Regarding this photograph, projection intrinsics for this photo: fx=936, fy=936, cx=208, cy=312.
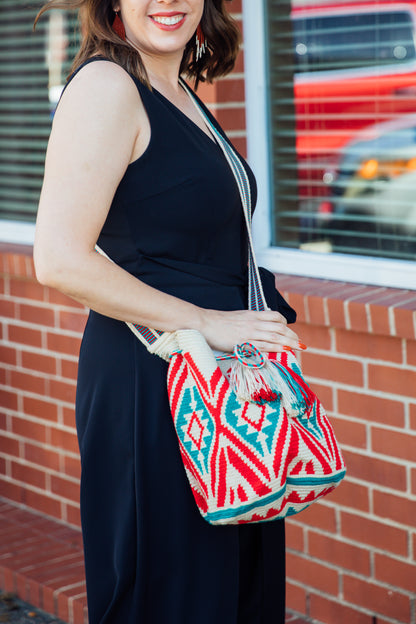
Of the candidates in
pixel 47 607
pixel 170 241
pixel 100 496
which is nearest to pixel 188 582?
pixel 100 496

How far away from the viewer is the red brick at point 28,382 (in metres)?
4.46

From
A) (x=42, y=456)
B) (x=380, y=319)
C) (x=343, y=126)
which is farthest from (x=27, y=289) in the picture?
(x=380, y=319)

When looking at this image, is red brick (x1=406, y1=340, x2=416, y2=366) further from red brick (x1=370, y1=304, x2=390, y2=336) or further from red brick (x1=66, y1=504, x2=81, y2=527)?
red brick (x1=66, y1=504, x2=81, y2=527)

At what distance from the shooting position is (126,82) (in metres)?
1.99

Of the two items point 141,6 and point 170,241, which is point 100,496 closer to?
point 170,241

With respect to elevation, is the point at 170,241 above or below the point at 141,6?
below

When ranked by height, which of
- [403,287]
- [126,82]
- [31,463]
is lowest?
[31,463]

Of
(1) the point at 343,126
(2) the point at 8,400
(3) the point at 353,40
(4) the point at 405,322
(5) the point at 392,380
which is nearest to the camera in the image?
(4) the point at 405,322

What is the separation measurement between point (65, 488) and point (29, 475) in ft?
0.96

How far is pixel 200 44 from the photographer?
2586 mm

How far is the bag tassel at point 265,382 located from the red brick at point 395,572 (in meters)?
1.45

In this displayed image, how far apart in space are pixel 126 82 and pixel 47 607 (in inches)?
100

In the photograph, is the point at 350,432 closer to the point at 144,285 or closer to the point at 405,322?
the point at 405,322

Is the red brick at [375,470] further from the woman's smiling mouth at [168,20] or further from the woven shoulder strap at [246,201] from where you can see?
the woman's smiling mouth at [168,20]
